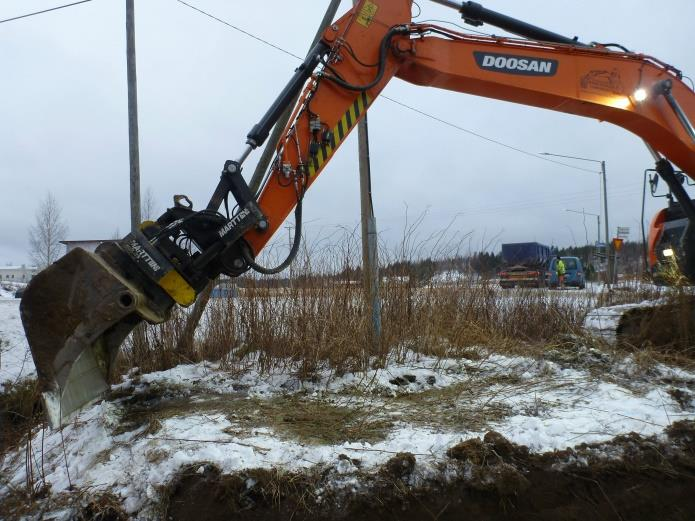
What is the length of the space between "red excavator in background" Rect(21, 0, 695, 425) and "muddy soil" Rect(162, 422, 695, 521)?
3.27 ft

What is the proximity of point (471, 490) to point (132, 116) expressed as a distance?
16.5 ft

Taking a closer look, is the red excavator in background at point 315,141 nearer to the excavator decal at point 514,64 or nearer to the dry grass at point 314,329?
the excavator decal at point 514,64

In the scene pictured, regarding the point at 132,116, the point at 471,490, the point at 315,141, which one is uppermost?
the point at 132,116

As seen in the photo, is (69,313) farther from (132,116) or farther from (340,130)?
(132,116)

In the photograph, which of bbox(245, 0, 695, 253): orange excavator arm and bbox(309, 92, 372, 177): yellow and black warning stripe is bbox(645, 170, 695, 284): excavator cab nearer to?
bbox(245, 0, 695, 253): orange excavator arm

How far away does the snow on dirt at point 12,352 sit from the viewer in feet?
16.6

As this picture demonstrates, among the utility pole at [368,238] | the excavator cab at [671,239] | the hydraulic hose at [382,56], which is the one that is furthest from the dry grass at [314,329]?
the hydraulic hose at [382,56]

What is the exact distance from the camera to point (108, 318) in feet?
8.70

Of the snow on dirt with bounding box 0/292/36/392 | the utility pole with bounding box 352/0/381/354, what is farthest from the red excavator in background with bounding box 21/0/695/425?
the snow on dirt with bounding box 0/292/36/392

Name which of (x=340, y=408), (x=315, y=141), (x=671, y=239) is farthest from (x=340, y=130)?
Answer: (x=671, y=239)

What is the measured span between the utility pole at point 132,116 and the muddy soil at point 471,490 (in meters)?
3.63

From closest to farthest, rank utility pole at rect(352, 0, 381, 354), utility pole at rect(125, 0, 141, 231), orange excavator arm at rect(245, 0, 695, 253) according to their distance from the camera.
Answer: orange excavator arm at rect(245, 0, 695, 253) → utility pole at rect(352, 0, 381, 354) → utility pole at rect(125, 0, 141, 231)

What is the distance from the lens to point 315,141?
3.50m

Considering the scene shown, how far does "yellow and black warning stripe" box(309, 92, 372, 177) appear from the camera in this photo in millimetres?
3506
